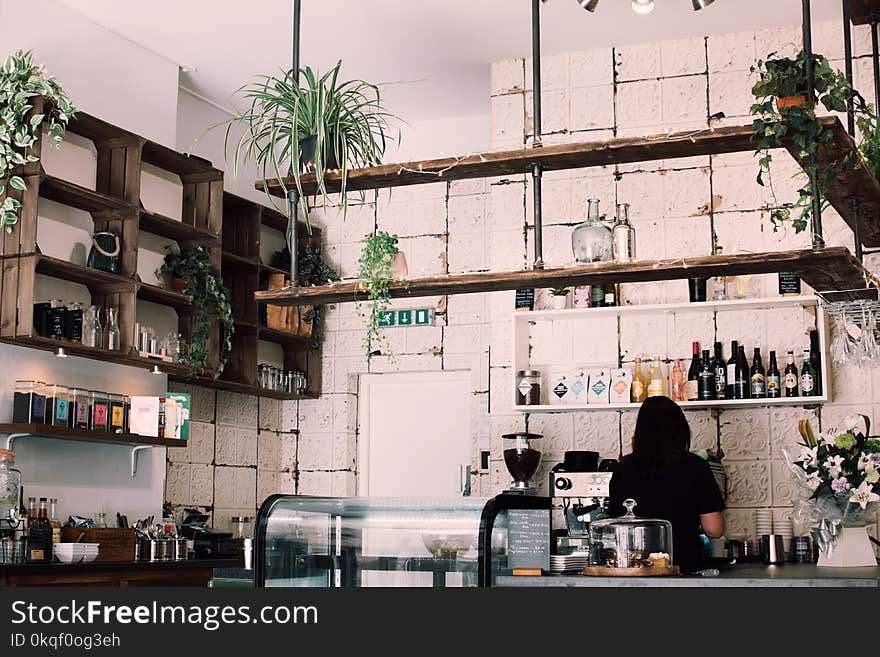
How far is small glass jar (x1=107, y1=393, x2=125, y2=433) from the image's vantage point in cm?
540

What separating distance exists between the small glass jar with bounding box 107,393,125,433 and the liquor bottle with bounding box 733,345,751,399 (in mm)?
3079

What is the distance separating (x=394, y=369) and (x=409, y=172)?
3.57 meters

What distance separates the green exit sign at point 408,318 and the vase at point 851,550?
366cm

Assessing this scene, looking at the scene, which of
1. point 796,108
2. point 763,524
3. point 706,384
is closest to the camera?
point 796,108

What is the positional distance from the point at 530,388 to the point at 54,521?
2.47 m

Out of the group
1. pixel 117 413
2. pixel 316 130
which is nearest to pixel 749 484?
pixel 316 130

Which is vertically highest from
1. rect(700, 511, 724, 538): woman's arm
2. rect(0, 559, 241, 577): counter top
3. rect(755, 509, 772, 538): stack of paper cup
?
rect(700, 511, 724, 538): woman's arm

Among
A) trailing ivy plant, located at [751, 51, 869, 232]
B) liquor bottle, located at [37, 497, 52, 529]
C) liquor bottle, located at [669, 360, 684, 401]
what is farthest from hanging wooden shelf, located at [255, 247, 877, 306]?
liquor bottle, located at [669, 360, 684, 401]

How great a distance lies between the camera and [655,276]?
3.79 meters

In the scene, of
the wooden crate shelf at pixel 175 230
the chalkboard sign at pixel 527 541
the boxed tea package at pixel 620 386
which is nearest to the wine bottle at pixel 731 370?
the boxed tea package at pixel 620 386

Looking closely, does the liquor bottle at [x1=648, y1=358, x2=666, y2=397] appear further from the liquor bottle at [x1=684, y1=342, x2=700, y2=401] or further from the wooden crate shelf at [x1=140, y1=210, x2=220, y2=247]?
the wooden crate shelf at [x1=140, y1=210, x2=220, y2=247]

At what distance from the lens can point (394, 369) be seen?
→ 24.5 feet

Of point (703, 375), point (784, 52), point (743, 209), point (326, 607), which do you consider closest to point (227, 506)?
point (703, 375)

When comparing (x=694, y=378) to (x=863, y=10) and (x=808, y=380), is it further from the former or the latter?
(x=863, y=10)
